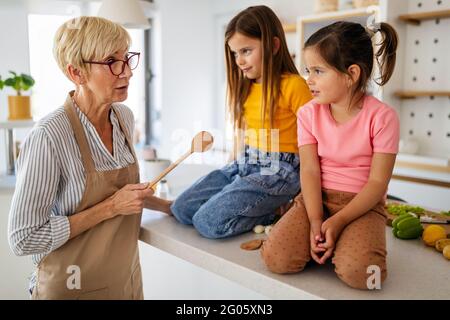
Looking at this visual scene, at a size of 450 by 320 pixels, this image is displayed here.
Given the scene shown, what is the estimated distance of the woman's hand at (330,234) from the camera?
95 cm

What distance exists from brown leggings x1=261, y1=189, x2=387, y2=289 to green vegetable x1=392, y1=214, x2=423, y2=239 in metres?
0.21

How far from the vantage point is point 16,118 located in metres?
1.92

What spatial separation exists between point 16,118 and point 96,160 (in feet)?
3.32

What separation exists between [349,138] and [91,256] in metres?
0.65

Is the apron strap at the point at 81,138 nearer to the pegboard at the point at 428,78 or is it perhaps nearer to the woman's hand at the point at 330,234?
the woman's hand at the point at 330,234

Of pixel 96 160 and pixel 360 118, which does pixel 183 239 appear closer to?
pixel 96 160

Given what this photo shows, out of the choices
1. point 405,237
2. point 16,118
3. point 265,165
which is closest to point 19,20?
point 16,118

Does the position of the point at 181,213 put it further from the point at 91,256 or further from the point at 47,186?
the point at 47,186

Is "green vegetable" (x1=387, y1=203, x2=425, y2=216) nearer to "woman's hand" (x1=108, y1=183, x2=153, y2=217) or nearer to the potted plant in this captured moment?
"woman's hand" (x1=108, y1=183, x2=153, y2=217)

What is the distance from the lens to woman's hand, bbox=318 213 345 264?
95cm

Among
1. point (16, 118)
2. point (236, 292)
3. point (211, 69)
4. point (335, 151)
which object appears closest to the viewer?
point (335, 151)

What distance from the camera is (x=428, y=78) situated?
2.96 metres

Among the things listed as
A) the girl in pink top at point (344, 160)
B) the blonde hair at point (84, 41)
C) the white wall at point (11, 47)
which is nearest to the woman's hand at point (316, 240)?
the girl in pink top at point (344, 160)

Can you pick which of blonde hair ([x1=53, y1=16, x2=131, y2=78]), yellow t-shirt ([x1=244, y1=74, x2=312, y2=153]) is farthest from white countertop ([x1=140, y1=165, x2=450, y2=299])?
blonde hair ([x1=53, y1=16, x2=131, y2=78])
